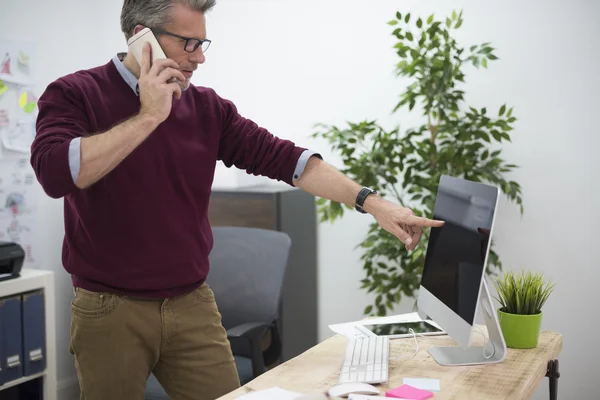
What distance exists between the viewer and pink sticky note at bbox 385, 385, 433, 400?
145 cm

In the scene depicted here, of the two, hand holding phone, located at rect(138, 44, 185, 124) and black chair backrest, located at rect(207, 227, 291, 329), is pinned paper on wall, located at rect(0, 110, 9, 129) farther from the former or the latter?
hand holding phone, located at rect(138, 44, 185, 124)

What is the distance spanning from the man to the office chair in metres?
0.55

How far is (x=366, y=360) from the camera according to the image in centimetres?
170

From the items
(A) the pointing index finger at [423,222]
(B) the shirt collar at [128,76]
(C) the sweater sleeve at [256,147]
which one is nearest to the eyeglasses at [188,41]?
(B) the shirt collar at [128,76]

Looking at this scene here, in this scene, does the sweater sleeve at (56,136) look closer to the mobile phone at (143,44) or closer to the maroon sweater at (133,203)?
the maroon sweater at (133,203)

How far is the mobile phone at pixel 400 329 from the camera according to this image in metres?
1.98

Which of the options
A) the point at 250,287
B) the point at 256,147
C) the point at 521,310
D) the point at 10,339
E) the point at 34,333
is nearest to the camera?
the point at 521,310

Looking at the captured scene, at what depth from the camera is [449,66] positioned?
284cm

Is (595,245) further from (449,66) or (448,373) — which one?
(448,373)

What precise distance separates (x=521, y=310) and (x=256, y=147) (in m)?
0.89

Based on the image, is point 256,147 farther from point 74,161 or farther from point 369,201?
point 74,161

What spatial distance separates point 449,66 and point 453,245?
1325 mm

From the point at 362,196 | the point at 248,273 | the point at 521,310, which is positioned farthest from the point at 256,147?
the point at 521,310

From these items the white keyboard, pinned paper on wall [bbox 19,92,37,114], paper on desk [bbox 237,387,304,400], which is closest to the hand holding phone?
paper on desk [bbox 237,387,304,400]
